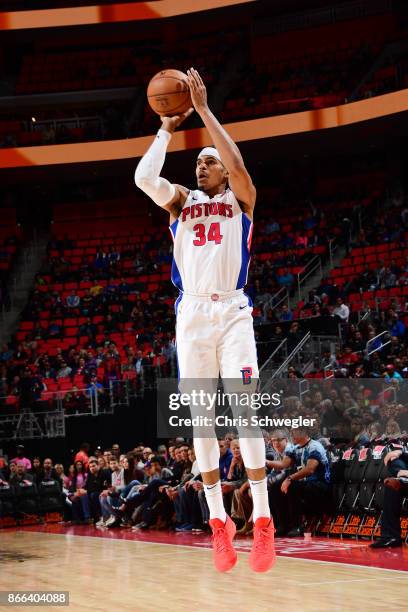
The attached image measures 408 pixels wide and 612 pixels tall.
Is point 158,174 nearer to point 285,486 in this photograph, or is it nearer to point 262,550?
point 262,550

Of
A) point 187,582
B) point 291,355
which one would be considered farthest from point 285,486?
point 291,355

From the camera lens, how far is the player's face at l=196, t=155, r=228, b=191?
18.1 feet

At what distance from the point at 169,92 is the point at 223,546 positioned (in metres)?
2.53

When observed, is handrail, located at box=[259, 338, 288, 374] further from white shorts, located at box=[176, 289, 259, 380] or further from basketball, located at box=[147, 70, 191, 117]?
basketball, located at box=[147, 70, 191, 117]

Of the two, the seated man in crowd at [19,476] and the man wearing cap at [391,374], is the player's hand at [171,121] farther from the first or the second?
Result: the seated man in crowd at [19,476]

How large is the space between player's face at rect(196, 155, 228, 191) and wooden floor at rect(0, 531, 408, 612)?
3551mm

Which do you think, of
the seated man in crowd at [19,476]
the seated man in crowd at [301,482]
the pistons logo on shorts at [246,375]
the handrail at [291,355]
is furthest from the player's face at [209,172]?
the seated man in crowd at [19,476]

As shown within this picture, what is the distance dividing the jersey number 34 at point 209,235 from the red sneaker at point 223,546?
1.58m

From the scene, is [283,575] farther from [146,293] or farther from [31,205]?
[31,205]

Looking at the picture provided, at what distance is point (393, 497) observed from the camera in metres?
10.8

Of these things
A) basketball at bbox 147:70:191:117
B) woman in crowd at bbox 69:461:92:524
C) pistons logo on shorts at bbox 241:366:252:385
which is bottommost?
woman in crowd at bbox 69:461:92:524

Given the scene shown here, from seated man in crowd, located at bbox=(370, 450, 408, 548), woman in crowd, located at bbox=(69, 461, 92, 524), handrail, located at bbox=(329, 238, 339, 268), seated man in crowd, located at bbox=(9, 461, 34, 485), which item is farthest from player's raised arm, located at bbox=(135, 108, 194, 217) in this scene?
handrail, located at bbox=(329, 238, 339, 268)

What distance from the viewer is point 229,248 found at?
212 inches

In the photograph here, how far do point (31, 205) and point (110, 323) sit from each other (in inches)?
279
